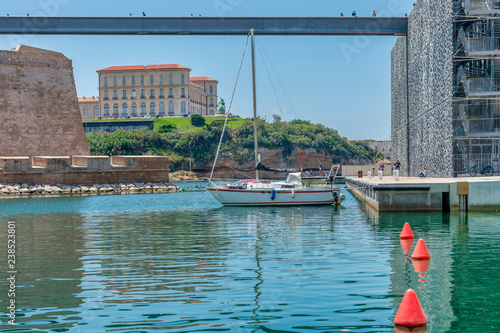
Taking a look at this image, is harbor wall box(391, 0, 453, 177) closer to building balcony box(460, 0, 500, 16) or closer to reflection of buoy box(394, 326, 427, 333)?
building balcony box(460, 0, 500, 16)

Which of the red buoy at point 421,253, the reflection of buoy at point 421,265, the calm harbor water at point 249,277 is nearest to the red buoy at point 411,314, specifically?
the calm harbor water at point 249,277

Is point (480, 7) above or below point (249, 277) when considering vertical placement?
above

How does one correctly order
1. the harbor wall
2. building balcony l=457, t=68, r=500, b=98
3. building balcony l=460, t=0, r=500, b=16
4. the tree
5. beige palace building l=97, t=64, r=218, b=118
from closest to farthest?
building balcony l=460, t=0, r=500, b=16
building balcony l=457, t=68, r=500, b=98
the harbor wall
the tree
beige palace building l=97, t=64, r=218, b=118

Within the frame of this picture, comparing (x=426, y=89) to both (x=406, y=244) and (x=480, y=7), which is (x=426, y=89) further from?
(x=406, y=244)

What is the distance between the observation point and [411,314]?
8648mm

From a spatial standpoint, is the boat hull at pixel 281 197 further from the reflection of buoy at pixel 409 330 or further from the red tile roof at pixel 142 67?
the red tile roof at pixel 142 67

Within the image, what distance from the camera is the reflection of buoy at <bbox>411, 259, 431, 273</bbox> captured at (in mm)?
13258

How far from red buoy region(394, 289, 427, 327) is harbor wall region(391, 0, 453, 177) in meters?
26.6

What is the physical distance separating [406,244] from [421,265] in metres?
3.69

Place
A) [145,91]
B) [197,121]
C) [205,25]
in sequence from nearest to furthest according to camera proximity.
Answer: [205,25]
[197,121]
[145,91]

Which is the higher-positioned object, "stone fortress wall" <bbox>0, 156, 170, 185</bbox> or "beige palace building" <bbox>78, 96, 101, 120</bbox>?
"beige palace building" <bbox>78, 96, 101, 120</bbox>

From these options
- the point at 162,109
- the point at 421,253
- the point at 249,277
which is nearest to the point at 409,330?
the point at 249,277

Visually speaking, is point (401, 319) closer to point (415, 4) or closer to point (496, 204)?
point (496, 204)

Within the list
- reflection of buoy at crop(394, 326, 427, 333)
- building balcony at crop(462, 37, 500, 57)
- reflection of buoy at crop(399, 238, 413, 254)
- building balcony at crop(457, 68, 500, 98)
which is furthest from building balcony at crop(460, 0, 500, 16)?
reflection of buoy at crop(394, 326, 427, 333)
